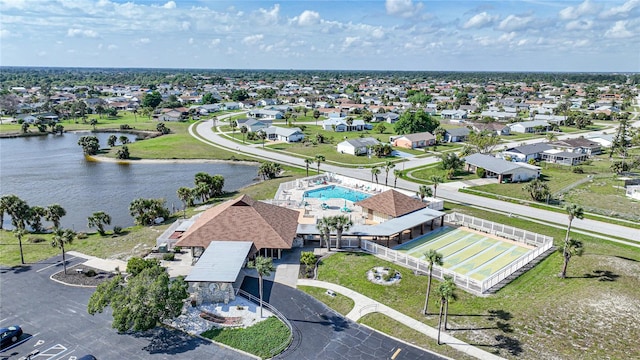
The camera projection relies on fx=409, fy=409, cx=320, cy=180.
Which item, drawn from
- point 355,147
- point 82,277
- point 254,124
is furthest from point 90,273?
point 254,124

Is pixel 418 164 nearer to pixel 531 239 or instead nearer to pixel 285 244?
pixel 531 239

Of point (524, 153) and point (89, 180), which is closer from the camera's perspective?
point (89, 180)

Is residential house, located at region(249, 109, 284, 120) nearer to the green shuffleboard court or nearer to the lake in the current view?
the lake

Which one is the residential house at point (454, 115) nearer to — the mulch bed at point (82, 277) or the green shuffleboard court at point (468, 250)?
the green shuffleboard court at point (468, 250)

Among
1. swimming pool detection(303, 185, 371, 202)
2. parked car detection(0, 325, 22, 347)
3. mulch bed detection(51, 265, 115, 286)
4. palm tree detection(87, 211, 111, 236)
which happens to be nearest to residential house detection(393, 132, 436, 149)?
swimming pool detection(303, 185, 371, 202)

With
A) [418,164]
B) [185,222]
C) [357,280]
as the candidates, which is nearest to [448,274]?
[357,280]

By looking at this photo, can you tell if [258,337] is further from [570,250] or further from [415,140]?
[415,140]

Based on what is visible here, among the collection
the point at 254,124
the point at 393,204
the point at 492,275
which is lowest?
the point at 492,275
